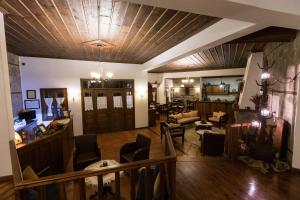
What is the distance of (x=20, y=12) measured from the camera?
237cm

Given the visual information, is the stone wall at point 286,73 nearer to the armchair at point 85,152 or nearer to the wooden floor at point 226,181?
the wooden floor at point 226,181

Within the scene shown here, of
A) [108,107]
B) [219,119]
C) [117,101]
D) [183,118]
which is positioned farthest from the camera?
[183,118]

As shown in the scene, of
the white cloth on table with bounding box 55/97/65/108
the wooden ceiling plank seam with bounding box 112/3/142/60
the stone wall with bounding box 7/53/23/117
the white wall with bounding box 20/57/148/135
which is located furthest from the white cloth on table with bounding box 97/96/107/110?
the wooden ceiling plank seam with bounding box 112/3/142/60

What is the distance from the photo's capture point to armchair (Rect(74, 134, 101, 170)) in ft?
11.3

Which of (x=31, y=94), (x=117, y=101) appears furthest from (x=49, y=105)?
(x=117, y=101)

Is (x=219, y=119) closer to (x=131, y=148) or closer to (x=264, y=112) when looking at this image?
(x=264, y=112)

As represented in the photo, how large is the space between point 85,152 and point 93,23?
9.80ft

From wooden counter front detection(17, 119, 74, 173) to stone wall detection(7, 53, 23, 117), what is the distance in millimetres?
2192

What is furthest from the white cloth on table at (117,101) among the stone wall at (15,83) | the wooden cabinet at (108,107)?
the stone wall at (15,83)

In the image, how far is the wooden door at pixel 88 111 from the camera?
639cm

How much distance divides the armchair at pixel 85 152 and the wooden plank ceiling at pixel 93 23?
2434 millimetres

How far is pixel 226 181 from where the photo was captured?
309 cm

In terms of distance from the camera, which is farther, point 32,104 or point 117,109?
point 117,109

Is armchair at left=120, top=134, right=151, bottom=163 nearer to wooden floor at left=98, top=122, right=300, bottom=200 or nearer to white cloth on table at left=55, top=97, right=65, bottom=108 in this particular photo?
wooden floor at left=98, top=122, right=300, bottom=200
